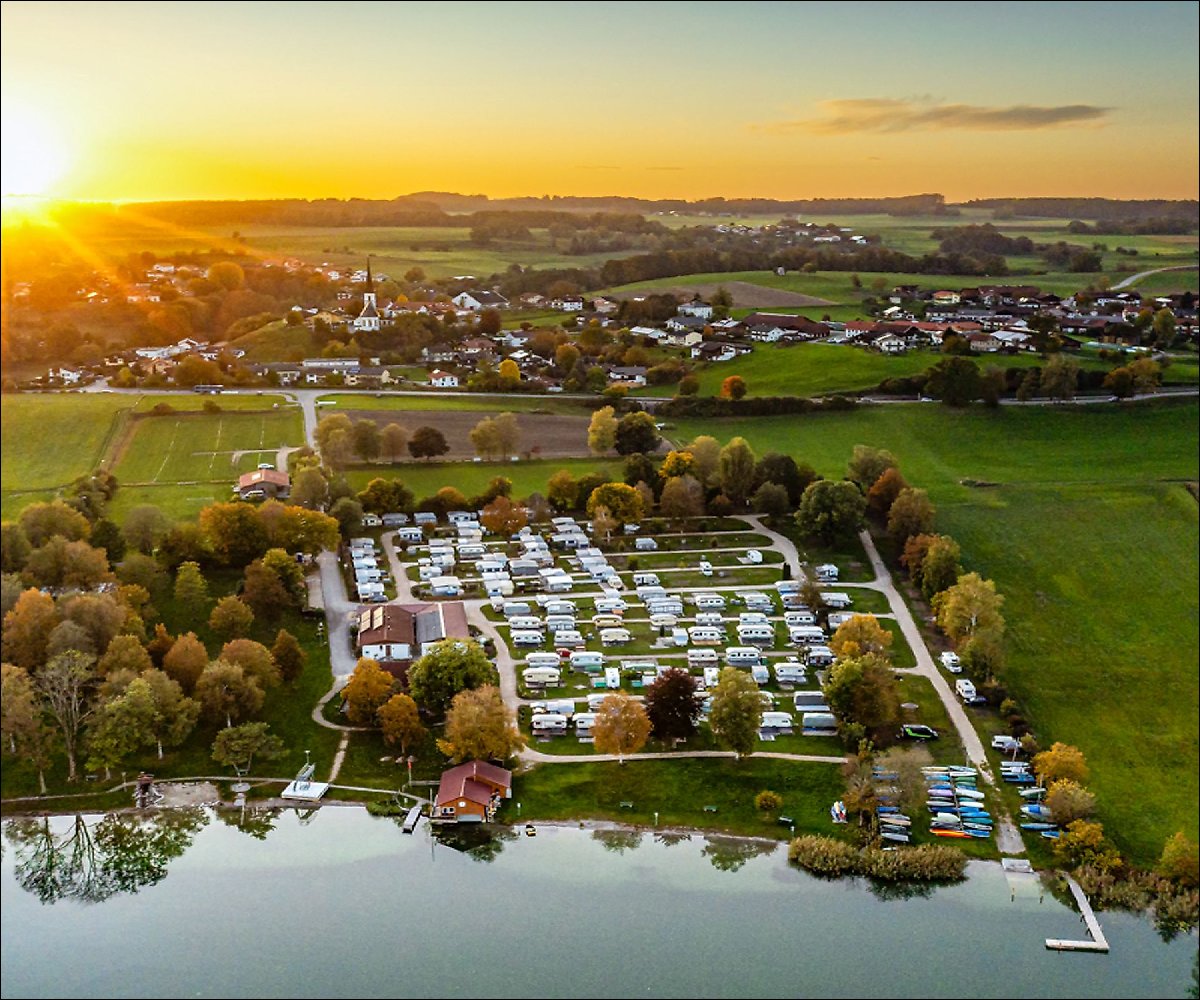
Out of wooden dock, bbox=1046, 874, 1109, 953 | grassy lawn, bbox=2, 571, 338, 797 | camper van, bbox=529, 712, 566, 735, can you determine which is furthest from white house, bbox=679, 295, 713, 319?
wooden dock, bbox=1046, 874, 1109, 953

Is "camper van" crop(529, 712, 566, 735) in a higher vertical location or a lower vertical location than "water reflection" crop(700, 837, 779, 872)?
higher

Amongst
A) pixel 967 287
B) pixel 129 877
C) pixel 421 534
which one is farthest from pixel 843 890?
pixel 967 287


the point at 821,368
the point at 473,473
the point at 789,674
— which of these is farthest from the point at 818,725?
the point at 821,368

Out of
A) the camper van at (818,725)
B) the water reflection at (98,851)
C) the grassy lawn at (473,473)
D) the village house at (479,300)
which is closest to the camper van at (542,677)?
the camper van at (818,725)

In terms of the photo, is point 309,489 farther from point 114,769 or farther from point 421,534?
point 114,769

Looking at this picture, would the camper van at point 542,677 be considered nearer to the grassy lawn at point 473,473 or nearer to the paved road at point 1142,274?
the grassy lawn at point 473,473

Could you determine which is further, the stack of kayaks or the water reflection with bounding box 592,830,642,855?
the stack of kayaks

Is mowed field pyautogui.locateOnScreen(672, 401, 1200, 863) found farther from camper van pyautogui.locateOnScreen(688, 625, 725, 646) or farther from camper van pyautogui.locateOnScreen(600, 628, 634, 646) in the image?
camper van pyautogui.locateOnScreen(600, 628, 634, 646)
